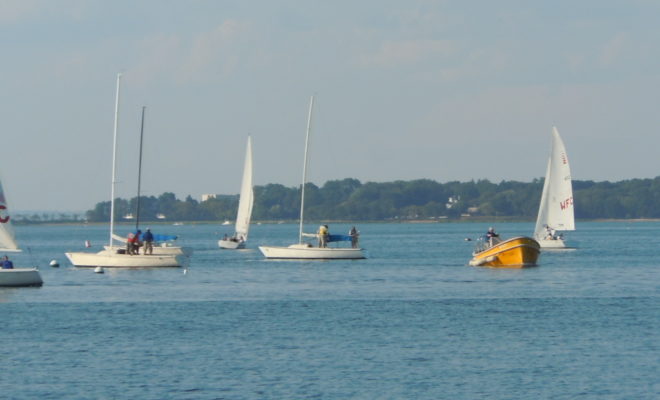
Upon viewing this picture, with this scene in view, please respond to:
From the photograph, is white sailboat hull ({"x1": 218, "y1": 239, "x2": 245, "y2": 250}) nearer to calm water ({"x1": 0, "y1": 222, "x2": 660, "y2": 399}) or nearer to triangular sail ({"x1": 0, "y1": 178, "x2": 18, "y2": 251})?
calm water ({"x1": 0, "y1": 222, "x2": 660, "y2": 399})

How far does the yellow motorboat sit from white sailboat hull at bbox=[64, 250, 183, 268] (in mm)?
18471

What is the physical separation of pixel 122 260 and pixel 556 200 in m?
45.8

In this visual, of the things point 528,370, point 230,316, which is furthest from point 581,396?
point 230,316

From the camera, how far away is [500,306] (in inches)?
2251

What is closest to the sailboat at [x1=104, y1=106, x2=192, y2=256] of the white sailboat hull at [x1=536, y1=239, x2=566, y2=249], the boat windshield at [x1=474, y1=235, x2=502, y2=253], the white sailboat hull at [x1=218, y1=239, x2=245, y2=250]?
the boat windshield at [x1=474, y1=235, x2=502, y2=253]

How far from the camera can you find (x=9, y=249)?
62000 mm

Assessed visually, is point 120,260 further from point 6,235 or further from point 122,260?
point 6,235

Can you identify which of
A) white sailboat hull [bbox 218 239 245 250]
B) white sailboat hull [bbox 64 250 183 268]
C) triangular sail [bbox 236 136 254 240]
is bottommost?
white sailboat hull [bbox 64 250 183 268]

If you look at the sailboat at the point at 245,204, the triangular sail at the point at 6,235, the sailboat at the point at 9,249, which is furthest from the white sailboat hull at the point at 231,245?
the triangular sail at the point at 6,235

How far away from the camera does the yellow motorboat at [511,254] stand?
8125 cm

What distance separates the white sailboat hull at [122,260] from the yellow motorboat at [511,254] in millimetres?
18471

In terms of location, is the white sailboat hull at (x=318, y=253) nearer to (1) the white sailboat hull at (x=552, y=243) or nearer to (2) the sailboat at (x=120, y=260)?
(2) the sailboat at (x=120, y=260)

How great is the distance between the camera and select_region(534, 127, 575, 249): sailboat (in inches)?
4443

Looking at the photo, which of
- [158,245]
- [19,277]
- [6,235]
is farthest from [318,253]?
[6,235]
